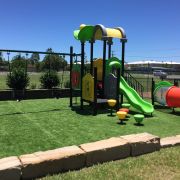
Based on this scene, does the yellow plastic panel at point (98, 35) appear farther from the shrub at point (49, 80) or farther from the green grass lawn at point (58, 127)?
the shrub at point (49, 80)

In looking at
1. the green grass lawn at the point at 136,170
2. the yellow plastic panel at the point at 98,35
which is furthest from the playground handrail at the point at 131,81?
the green grass lawn at the point at 136,170

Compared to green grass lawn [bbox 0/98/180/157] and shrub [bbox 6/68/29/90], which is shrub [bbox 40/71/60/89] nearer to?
shrub [bbox 6/68/29/90]

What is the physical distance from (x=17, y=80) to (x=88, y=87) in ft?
19.7

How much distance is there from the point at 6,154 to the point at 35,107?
664 centimetres

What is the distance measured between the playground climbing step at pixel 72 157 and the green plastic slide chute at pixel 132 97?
4.71 m

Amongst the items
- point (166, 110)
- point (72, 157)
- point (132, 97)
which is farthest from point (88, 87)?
point (72, 157)

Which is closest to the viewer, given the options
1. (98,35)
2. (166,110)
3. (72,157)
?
(72,157)

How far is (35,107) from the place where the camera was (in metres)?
12.6

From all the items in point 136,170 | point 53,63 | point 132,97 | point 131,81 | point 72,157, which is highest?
point 53,63

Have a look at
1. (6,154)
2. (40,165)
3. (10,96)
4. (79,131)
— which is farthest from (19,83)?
(40,165)

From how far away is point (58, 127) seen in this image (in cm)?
867

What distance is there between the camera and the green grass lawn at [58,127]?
6.86 metres

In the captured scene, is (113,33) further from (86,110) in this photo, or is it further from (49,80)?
(49,80)

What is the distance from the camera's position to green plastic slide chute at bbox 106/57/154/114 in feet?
36.7
